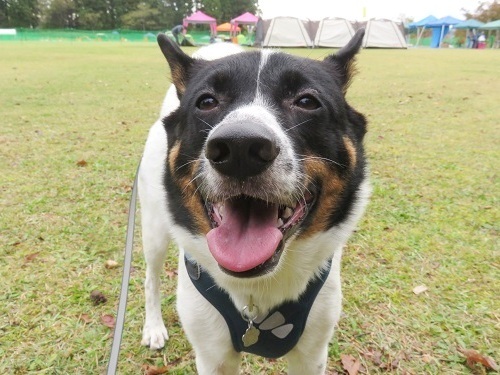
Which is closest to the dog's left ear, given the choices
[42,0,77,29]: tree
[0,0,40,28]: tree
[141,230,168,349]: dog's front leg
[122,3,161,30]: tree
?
[141,230,168,349]: dog's front leg

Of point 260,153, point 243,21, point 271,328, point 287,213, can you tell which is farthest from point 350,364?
point 243,21

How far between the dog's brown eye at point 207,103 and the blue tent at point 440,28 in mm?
60188

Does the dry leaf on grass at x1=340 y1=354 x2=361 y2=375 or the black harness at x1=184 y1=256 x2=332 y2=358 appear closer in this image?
the black harness at x1=184 y1=256 x2=332 y2=358

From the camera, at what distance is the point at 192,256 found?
218cm

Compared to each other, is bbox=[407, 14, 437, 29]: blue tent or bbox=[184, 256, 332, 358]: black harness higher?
bbox=[184, 256, 332, 358]: black harness

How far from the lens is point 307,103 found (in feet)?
6.84

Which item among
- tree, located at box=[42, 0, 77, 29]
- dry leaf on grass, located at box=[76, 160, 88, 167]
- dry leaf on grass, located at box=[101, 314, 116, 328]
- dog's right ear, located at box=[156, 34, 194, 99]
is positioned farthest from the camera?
tree, located at box=[42, 0, 77, 29]

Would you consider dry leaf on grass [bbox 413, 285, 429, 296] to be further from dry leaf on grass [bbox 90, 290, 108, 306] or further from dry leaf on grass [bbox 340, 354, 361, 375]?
dry leaf on grass [bbox 90, 290, 108, 306]

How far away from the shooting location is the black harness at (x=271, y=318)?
6.79 feet

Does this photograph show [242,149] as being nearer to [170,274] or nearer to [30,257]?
[170,274]

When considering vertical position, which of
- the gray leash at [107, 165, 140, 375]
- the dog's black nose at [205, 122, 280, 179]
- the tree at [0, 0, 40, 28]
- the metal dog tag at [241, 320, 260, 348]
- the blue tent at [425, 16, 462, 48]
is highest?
the dog's black nose at [205, 122, 280, 179]

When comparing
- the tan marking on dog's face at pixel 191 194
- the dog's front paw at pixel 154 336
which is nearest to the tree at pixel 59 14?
the dog's front paw at pixel 154 336

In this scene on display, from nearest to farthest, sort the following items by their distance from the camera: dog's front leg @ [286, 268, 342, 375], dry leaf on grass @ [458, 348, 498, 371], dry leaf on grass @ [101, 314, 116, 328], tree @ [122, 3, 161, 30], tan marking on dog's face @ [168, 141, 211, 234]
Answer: tan marking on dog's face @ [168, 141, 211, 234] < dog's front leg @ [286, 268, 342, 375] < dry leaf on grass @ [458, 348, 498, 371] < dry leaf on grass @ [101, 314, 116, 328] < tree @ [122, 3, 161, 30]

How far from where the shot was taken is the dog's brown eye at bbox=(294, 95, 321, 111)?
81.4 inches
